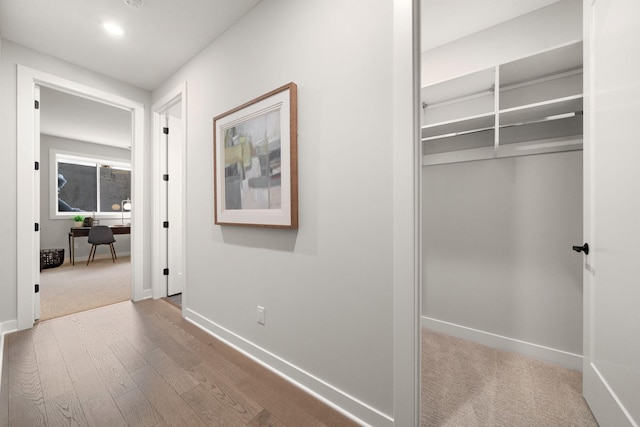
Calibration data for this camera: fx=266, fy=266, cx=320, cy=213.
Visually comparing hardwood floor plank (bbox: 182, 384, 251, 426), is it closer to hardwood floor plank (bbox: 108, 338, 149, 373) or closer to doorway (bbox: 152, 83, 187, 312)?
hardwood floor plank (bbox: 108, 338, 149, 373)

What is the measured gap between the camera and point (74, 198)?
564 cm

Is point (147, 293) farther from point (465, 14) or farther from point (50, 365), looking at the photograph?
point (465, 14)

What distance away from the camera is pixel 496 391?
1518mm

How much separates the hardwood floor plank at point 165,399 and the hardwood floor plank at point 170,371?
3 cm

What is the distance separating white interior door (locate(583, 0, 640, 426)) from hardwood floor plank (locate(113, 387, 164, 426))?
205cm

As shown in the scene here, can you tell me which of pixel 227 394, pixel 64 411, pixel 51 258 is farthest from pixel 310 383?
pixel 51 258

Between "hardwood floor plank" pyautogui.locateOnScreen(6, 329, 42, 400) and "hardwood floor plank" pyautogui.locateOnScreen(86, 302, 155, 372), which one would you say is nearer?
"hardwood floor plank" pyautogui.locateOnScreen(6, 329, 42, 400)

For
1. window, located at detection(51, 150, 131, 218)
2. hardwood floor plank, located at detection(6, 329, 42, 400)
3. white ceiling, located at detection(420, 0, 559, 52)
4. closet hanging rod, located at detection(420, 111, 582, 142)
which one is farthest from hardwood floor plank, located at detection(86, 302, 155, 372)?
window, located at detection(51, 150, 131, 218)

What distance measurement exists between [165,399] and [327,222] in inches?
51.7

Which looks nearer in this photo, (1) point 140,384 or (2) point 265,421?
(2) point 265,421

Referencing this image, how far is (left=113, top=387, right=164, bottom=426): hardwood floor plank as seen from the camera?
1306 mm

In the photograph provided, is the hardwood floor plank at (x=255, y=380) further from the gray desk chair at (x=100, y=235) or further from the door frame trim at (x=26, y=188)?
the gray desk chair at (x=100, y=235)

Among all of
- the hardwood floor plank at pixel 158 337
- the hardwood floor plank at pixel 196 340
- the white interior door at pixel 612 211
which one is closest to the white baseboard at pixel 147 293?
the hardwood floor plank at pixel 158 337

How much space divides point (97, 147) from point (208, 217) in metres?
5.49
